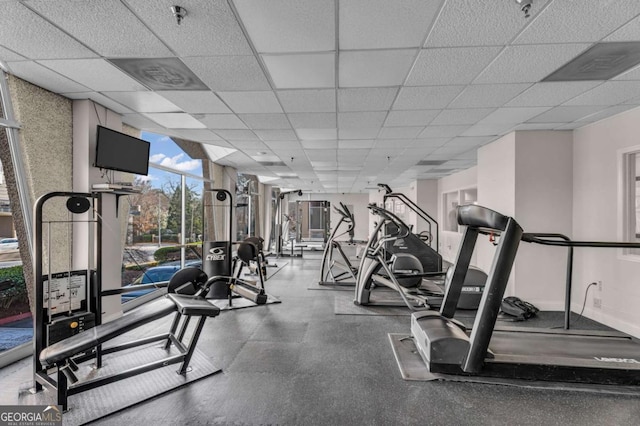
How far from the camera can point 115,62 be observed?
8.03ft

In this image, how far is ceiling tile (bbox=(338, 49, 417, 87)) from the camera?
227 centimetres

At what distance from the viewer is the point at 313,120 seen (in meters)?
3.83

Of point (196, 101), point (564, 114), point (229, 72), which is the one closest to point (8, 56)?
point (196, 101)

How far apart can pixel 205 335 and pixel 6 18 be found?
117 inches

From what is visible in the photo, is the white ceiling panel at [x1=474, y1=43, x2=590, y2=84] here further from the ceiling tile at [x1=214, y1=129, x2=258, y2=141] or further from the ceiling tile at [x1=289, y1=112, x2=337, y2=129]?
the ceiling tile at [x1=214, y1=129, x2=258, y2=141]

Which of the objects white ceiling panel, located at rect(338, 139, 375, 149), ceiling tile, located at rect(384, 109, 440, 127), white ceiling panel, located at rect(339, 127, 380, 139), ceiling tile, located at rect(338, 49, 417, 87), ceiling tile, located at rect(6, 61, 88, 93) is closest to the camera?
ceiling tile, located at rect(338, 49, 417, 87)

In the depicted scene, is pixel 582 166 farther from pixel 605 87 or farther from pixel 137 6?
pixel 137 6

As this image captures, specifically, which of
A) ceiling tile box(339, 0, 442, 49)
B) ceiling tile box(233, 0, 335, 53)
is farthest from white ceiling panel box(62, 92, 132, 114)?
ceiling tile box(339, 0, 442, 49)

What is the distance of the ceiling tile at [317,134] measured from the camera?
4294 millimetres

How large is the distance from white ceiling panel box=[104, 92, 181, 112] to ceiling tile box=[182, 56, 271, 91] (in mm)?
763

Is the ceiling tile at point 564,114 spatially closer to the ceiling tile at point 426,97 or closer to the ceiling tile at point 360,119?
the ceiling tile at point 426,97

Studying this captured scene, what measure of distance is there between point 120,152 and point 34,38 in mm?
1485

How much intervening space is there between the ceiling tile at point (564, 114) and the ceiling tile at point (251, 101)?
3150 mm

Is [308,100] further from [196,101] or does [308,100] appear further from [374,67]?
[196,101]
